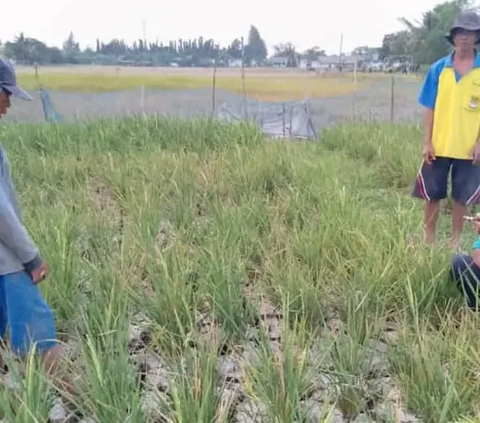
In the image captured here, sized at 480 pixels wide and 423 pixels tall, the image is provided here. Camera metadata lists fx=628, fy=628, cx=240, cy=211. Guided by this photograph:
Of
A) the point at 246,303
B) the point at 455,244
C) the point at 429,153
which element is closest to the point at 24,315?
the point at 246,303

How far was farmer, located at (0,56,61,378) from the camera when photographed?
1.77 meters

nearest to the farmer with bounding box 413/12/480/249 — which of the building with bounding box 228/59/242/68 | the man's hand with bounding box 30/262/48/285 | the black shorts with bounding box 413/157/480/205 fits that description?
the black shorts with bounding box 413/157/480/205

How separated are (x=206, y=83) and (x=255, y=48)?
4.30 metres

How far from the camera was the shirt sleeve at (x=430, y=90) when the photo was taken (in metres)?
3.25

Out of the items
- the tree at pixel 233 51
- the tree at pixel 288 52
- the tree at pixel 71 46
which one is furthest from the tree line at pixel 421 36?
the tree at pixel 71 46

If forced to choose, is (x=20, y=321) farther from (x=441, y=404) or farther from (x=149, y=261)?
(x=441, y=404)

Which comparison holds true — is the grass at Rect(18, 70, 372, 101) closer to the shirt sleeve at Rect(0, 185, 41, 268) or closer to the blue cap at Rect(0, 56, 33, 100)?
the blue cap at Rect(0, 56, 33, 100)

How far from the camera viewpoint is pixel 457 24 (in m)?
3.02

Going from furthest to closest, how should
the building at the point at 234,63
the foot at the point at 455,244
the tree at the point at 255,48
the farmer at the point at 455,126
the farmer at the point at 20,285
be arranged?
the tree at the point at 255,48 → the building at the point at 234,63 → the farmer at the point at 455,126 → the foot at the point at 455,244 → the farmer at the point at 20,285

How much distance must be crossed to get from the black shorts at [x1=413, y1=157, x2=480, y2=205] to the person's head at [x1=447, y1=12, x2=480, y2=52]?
22.8 inches

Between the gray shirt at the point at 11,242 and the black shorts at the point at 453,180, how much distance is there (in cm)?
223

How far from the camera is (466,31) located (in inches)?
119

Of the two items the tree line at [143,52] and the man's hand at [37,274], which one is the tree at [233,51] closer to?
the tree line at [143,52]

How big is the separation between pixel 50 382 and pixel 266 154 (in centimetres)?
339
